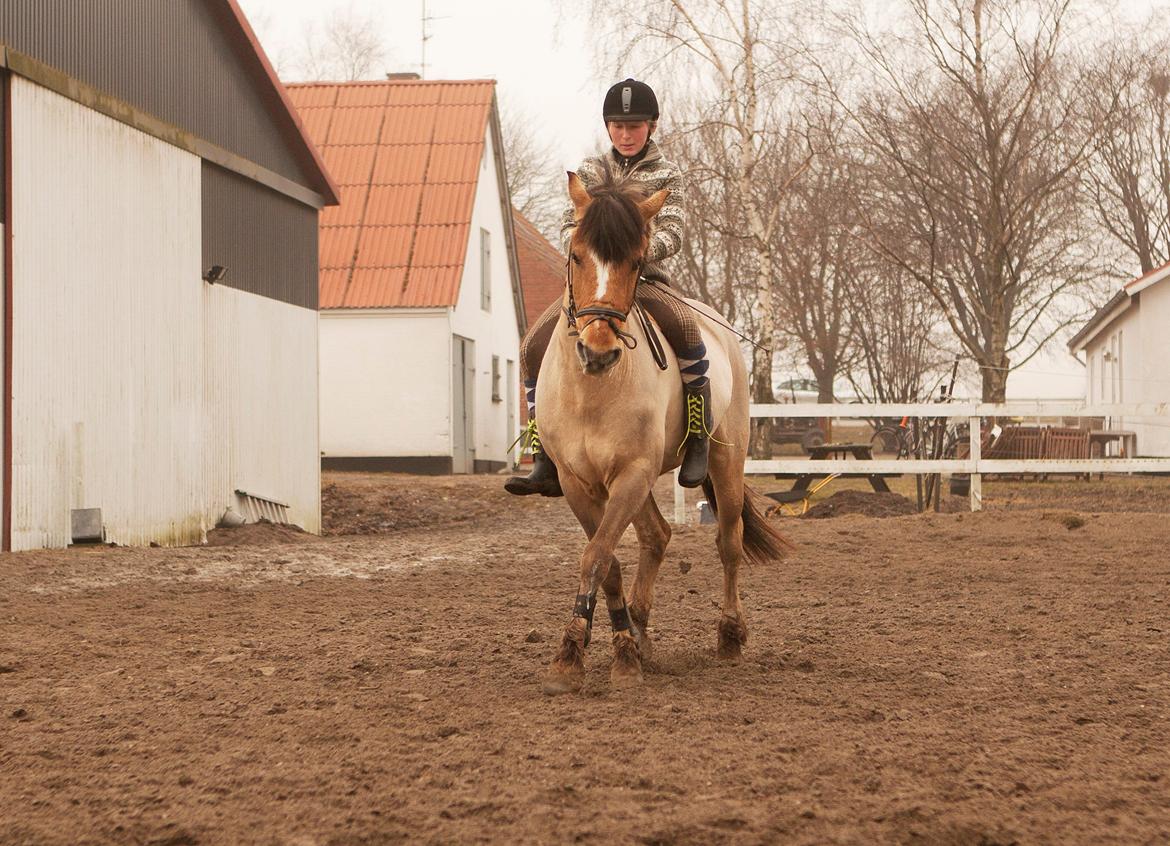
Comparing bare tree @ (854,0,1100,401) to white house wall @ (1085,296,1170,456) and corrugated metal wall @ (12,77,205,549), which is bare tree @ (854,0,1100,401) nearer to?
white house wall @ (1085,296,1170,456)

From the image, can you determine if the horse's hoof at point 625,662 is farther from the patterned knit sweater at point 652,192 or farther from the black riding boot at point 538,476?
the patterned knit sweater at point 652,192

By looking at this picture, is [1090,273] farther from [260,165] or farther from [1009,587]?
[1009,587]

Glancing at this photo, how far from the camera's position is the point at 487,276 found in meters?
33.7

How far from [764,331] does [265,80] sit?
14.4 m

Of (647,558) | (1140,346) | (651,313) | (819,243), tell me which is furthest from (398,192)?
(651,313)

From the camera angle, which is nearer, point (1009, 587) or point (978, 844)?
point (978, 844)

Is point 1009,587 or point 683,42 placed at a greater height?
point 683,42

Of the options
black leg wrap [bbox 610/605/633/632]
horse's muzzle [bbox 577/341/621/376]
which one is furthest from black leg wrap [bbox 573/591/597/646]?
horse's muzzle [bbox 577/341/621/376]

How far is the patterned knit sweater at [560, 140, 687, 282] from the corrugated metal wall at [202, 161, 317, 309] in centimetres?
912

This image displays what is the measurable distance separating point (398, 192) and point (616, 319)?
24986 mm

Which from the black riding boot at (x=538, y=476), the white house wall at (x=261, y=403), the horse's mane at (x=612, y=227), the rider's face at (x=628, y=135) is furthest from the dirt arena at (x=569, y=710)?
the white house wall at (x=261, y=403)

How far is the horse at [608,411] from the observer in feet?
18.7

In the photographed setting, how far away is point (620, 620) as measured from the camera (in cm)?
614

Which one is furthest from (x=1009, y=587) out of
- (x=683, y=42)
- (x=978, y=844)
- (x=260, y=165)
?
(x=683, y=42)
